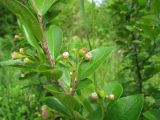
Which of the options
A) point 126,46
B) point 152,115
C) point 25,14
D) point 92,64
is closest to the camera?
point 25,14

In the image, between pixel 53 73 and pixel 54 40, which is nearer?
pixel 53 73

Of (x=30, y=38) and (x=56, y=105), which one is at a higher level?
(x=30, y=38)

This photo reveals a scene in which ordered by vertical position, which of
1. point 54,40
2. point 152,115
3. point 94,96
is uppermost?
point 54,40

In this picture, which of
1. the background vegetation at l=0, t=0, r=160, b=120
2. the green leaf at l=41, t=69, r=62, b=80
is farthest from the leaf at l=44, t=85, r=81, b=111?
the background vegetation at l=0, t=0, r=160, b=120

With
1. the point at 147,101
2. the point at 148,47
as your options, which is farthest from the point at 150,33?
the point at 147,101

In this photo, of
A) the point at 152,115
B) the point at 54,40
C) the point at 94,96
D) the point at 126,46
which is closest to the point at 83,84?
the point at 94,96

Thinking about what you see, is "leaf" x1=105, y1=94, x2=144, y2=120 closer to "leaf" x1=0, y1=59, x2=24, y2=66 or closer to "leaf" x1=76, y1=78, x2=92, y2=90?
"leaf" x1=76, y1=78, x2=92, y2=90

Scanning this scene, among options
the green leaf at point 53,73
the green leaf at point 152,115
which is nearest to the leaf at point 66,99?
the green leaf at point 53,73

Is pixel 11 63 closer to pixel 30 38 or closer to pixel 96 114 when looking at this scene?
pixel 30 38

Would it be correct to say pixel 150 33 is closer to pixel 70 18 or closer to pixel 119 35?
pixel 119 35
